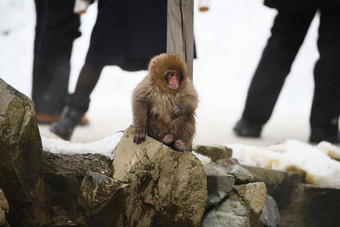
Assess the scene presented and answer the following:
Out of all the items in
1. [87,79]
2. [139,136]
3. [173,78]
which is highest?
[173,78]

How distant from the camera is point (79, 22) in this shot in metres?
4.20

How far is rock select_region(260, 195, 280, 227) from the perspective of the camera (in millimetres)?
3031

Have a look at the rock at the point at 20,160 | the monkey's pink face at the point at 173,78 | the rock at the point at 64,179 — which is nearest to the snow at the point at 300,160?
the monkey's pink face at the point at 173,78

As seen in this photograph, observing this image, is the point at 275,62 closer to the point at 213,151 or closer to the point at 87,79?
the point at 213,151

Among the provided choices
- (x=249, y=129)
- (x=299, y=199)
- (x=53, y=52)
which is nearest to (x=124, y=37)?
(x=53, y=52)

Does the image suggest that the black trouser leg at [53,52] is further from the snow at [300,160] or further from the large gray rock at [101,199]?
the large gray rock at [101,199]

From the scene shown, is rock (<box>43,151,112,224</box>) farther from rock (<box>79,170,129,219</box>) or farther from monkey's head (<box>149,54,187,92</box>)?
monkey's head (<box>149,54,187,92</box>)

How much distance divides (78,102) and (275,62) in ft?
8.00

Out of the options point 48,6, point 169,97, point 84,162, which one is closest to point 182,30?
point 169,97

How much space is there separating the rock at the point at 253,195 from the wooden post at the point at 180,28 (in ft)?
2.85

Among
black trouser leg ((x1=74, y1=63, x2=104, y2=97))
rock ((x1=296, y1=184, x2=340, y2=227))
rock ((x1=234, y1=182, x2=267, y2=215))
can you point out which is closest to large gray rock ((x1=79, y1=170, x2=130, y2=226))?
rock ((x1=234, y1=182, x2=267, y2=215))

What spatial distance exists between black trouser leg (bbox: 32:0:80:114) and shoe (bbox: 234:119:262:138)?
2.20 meters

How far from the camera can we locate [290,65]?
5.07 m

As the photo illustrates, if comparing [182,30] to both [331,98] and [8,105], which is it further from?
[331,98]
